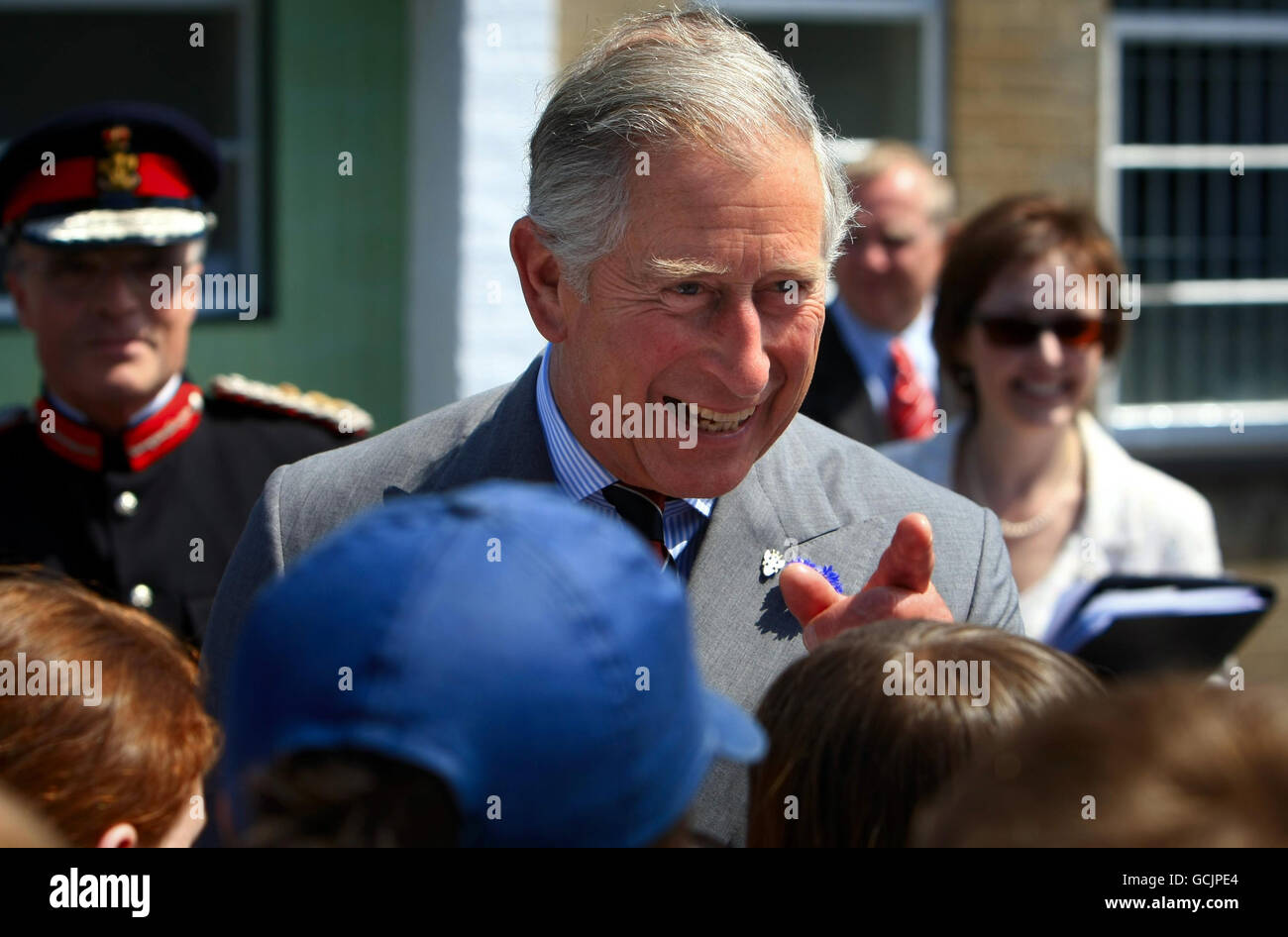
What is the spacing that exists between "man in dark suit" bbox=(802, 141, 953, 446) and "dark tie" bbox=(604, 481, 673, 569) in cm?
212

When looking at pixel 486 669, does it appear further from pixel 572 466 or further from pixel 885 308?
pixel 885 308

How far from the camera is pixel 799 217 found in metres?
2.09

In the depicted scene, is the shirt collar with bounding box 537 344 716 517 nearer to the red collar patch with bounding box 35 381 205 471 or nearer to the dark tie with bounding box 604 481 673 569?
the dark tie with bounding box 604 481 673 569

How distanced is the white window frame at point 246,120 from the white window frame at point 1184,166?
350 centimetres

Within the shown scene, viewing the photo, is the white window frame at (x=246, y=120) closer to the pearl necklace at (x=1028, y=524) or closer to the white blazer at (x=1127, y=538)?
the pearl necklace at (x=1028, y=524)

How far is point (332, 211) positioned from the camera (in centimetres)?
581

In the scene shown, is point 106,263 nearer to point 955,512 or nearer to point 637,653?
point 955,512

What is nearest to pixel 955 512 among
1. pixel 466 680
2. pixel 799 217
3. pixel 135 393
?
pixel 799 217

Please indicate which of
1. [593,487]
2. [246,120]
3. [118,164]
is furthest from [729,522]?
[246,120]

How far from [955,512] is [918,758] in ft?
2.70

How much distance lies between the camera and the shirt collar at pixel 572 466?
221cm

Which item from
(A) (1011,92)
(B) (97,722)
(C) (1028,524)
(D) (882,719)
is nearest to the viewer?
(D) (882,719)

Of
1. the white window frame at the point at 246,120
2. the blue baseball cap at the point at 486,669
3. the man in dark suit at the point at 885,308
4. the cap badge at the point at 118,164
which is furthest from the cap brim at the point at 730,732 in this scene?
the white window frame at the point at 246,120

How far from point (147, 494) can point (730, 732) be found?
7.29 ft
